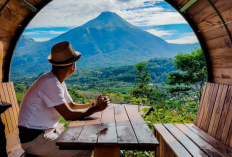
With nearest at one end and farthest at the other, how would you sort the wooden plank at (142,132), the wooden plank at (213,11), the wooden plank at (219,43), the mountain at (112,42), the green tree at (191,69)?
the wooden plank at (142,132), the wooden plank at (213,11), the wooden plank at (219,43), the green tree at (191,69), the mountain at (112,42)

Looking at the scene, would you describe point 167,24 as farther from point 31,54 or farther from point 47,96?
point 47,96

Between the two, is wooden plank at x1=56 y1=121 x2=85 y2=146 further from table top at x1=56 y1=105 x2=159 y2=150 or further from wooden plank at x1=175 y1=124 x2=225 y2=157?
wooden plank at x1=175 y1=124 x2=225 y2=157

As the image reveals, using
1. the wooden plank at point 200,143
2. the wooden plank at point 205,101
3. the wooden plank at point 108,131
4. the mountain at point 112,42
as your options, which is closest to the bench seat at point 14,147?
the wooden plank at point 108,131

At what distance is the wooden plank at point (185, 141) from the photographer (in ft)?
7.34

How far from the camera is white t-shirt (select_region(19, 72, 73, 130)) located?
1961 mm

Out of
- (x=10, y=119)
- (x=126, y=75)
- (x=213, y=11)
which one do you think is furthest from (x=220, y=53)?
(x=126, y=75)

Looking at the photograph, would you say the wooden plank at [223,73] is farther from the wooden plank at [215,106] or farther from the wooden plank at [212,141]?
the wooden plank at [212,141]

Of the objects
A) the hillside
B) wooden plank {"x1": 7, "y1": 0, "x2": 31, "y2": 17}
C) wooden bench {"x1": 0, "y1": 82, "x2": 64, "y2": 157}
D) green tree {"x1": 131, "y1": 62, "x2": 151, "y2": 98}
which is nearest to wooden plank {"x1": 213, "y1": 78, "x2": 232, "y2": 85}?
wooden bench {"x1": 0, "y1": 82, "x2": 64, "y2": 157}

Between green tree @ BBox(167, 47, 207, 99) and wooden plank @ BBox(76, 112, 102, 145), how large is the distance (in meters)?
6.97

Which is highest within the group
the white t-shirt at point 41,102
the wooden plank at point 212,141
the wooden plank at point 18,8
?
the wooden plank at point 18,8

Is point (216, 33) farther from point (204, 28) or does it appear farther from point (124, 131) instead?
point (124, 131)

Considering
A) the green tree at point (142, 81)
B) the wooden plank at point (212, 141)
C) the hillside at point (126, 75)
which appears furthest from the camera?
the hillside at point (126, 75)

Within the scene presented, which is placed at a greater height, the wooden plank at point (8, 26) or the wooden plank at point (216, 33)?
the wooden plank at point (8, 26)

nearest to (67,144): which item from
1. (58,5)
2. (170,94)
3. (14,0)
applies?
(14,0)
